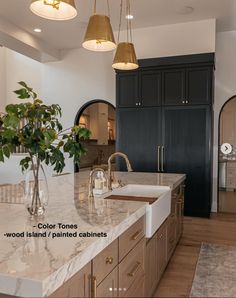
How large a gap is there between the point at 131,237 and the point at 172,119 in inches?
145

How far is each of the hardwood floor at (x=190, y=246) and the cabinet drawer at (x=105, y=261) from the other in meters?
1.20

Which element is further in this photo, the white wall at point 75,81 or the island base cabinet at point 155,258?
the white wall at point 75,81

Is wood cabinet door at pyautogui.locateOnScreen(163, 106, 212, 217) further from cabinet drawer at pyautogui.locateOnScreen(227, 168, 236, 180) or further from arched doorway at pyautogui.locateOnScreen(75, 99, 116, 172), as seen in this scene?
arched doorway at pyautogui.locateOnScreen(75, 99, 116, 172)

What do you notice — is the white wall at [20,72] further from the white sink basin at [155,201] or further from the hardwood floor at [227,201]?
the white sink basin at [155,201]

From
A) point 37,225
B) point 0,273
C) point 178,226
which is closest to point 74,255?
point 0,273

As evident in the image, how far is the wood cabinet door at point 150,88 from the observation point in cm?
525

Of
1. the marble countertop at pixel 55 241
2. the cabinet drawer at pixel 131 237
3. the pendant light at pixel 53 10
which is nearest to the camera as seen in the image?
the marble countertop at pixel 55 241

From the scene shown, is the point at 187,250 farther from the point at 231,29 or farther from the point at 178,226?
the point at 231,29

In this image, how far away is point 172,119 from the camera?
205 inches

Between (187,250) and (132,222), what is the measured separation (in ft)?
7.13

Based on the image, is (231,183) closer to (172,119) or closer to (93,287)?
(172,119)

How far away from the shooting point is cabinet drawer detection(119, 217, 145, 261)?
1613mm

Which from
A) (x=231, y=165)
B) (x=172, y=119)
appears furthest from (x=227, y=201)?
(x=172, y=119)

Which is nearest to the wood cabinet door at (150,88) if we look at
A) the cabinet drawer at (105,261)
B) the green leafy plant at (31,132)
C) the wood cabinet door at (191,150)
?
the wood cabinet door at (191,150)
